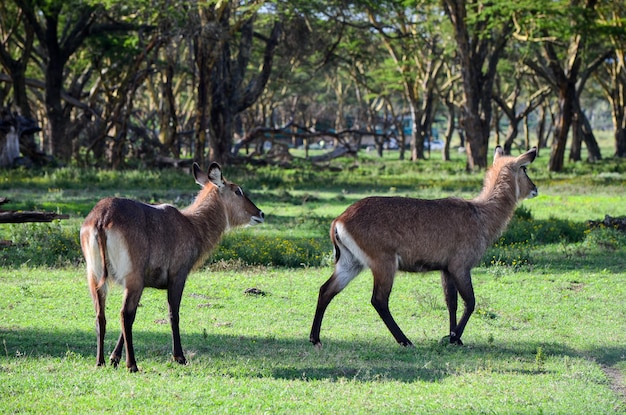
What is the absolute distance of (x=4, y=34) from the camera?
28.5 m

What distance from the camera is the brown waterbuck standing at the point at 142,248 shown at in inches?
248

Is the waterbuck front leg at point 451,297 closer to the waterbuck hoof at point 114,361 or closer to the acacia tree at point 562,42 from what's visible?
the waterbuck hoof at point 114,361

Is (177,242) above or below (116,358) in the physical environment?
above

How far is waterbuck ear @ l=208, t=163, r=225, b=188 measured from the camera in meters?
7.40

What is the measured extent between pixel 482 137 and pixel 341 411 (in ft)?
78.8

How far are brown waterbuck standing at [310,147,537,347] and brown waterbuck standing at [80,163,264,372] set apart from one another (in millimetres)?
1124

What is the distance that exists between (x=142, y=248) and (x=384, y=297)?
217cm

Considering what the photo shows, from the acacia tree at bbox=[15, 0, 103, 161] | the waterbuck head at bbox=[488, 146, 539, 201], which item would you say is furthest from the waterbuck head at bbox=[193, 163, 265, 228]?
the acacia tree at bbox=[15, 0, 103, 161]

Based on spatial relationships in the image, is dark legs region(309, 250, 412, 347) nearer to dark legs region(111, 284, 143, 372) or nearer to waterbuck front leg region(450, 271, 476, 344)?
waterbuck front leg region(450, 271, 476, 344)

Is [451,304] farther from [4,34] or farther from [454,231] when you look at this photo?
[4,34]

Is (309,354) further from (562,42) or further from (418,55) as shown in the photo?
(418,55)

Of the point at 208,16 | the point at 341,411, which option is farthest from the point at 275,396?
the point at 208,16

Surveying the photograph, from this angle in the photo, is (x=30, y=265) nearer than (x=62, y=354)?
No

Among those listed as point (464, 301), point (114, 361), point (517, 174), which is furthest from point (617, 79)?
point (114, 361)
